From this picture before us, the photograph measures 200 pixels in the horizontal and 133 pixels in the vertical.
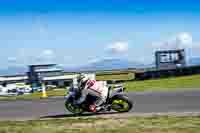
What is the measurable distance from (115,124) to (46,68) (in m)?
106

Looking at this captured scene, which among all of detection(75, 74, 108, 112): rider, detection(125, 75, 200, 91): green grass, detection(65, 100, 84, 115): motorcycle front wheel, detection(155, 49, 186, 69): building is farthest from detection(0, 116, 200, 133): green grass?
detection(155, 49, 186, 69): building

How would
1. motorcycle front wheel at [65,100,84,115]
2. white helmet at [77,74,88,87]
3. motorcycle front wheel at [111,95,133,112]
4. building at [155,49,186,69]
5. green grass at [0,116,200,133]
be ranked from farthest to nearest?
building at [155,49,186,69] → motorcycle front wheel at [65,100,84,115] → motorcycle front wheel at [111,95,133,112] → white helmet at [77,74,88,87] → green grass at [0,116,200,133]

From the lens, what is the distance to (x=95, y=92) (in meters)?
15.2

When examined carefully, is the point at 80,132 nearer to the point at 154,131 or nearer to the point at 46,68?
the point at 154,131

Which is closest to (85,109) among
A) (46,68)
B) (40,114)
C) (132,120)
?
(40,114)

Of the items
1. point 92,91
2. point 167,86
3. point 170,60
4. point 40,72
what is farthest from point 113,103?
point 40,72

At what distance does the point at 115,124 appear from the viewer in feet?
38.7

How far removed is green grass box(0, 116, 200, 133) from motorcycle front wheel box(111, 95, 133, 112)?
2117mm

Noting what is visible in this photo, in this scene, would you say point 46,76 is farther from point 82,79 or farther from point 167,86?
point 82,79

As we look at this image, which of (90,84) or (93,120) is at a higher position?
(90,84)

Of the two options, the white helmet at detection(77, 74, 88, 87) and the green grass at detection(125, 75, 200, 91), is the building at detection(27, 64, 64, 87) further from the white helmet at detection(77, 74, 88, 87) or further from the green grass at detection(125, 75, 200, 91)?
the white helmet at detection(77, 74, 88, 87)

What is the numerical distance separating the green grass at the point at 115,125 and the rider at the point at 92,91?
1.97 m

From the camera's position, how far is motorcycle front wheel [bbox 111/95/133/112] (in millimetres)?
15250

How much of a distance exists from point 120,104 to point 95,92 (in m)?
0.95
